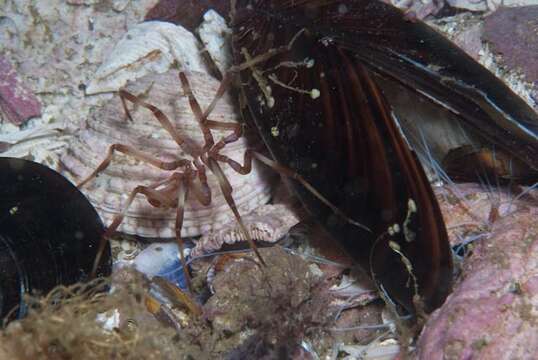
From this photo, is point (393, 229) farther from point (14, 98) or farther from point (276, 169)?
point (14, 98)

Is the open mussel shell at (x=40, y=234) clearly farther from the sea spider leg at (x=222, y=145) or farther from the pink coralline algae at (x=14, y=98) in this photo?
the pink coralline algae at (x=14, y=98)

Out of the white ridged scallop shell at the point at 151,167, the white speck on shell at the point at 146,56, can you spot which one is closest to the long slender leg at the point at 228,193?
the white ridged scallop shell at the point at 151,167

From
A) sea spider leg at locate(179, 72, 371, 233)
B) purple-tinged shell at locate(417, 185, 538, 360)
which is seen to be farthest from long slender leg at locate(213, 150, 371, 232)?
purple-tinged shell at locate(417, 185, 538, 360)

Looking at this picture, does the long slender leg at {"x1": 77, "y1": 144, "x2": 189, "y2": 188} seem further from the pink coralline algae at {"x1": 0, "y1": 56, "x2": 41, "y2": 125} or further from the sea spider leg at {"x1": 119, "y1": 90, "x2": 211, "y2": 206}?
the pink coralline algae at {"x1": 0, "y1": 56, "x2": 41, "y2": 125}

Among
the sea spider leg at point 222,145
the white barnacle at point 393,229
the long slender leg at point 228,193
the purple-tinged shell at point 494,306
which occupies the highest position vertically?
the sea spider leg at point 222,145

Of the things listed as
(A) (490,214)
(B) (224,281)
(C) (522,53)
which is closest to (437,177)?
(A) (490,214)
